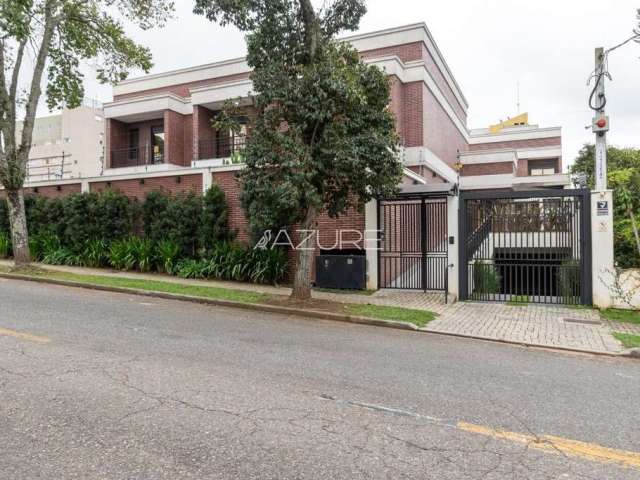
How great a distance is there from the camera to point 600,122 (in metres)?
10.7

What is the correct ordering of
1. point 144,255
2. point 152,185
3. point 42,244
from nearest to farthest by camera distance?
point 144,255
point 152,185
point 42,244

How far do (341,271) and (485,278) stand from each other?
3.70m

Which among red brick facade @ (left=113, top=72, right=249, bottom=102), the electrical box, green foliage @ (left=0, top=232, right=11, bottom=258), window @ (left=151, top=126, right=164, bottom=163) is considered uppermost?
red brick facade @ (left=113, top=72, right=249, bottom=102)

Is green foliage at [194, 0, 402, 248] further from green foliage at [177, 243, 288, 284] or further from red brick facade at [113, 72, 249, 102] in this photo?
red brick facade at [113, 72, 249, 102]

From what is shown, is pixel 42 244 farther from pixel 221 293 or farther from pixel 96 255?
pixel 221 293

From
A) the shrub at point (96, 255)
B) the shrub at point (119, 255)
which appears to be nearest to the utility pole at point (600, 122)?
the shrub at point (119, 255)

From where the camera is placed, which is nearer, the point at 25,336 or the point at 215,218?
the point at 25,336

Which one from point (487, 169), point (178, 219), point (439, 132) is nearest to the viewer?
point (178, 219)

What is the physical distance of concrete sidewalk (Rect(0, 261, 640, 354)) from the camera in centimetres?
776

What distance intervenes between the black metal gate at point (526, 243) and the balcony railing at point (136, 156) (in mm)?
18823

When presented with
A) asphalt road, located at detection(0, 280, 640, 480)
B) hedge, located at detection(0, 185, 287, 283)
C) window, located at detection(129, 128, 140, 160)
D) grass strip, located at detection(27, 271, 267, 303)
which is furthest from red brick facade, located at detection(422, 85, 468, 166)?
window, located at detection(129, 128, 140, 160)

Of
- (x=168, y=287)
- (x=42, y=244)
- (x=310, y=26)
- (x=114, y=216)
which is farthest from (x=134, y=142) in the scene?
(x=310, y=26)

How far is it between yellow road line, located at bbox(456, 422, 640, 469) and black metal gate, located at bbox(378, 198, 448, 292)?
28.3 ft

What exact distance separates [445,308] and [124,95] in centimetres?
2536
